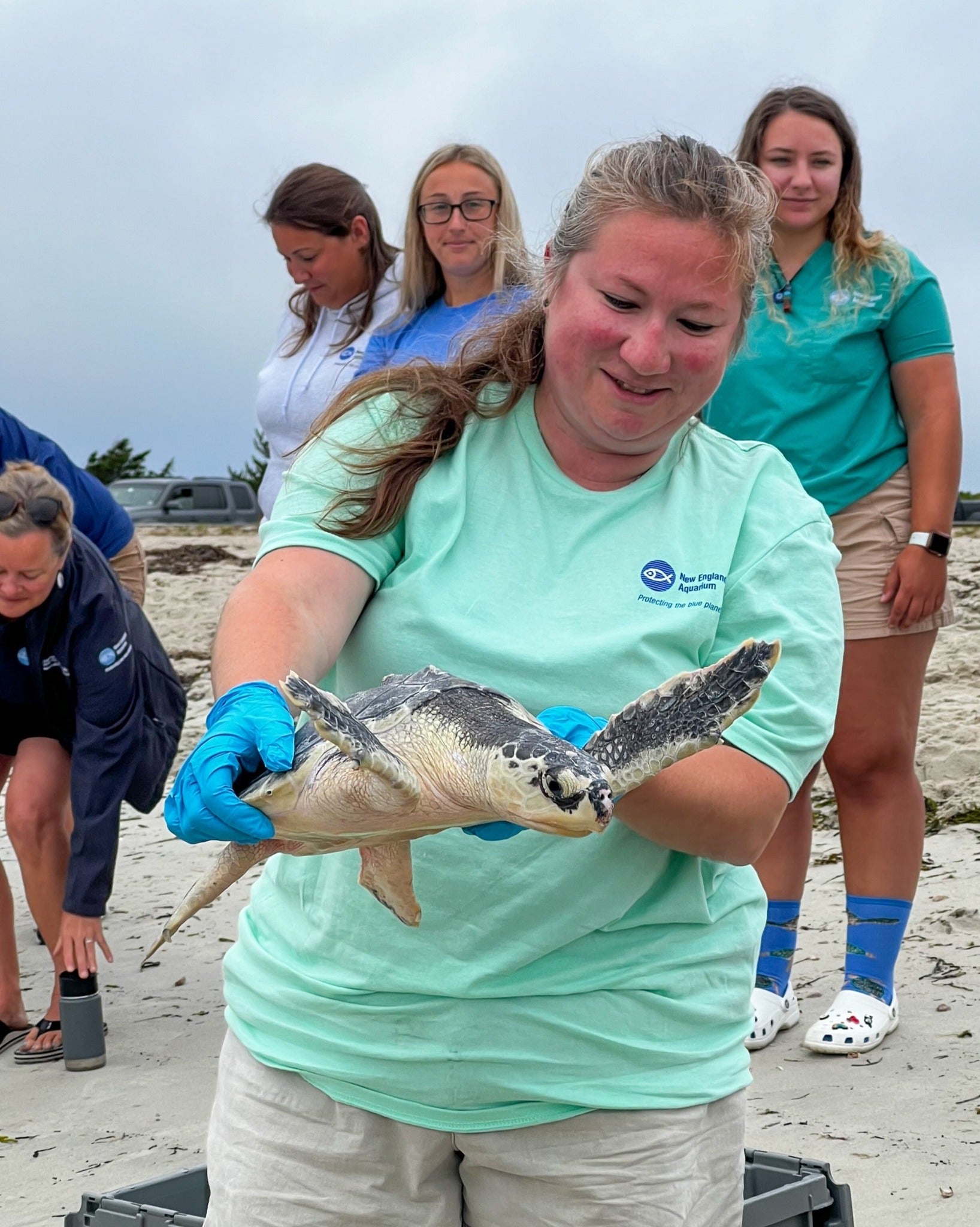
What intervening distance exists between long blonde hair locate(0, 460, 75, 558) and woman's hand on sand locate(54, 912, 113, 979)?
83 centimetres

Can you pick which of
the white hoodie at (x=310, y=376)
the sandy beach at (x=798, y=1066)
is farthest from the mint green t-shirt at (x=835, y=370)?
the sandy beach at (x=798, y=1066)

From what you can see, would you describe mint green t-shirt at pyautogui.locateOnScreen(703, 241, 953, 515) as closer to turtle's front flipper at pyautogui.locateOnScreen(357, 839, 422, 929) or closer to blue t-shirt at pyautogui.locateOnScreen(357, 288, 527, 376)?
blue t-shirt at pyautogui.locateOnScreen(357, 288, 527, 376)

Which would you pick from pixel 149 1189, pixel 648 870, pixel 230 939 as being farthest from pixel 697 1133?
pixel 230 939

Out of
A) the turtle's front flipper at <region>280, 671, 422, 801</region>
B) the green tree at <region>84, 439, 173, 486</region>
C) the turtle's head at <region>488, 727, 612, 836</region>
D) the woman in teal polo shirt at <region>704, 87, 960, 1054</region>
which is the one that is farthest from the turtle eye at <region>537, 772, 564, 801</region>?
the green tree at <region>84, 439, 173, 486</region>

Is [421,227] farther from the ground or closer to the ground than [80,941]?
farther from the ground

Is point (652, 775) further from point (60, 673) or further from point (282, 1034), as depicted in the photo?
point (60, 673)

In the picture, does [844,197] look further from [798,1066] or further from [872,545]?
[798,1066]

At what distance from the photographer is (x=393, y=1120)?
125 centimetres

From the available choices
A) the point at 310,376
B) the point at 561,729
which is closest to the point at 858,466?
the point at 310,376

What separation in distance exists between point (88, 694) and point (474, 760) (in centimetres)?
218

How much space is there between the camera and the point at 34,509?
2900 mm

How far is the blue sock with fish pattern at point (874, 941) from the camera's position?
2662 mm

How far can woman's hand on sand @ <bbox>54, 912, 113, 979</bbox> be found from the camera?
2.95 meters

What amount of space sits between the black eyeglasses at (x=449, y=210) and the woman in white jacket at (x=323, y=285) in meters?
0.26
